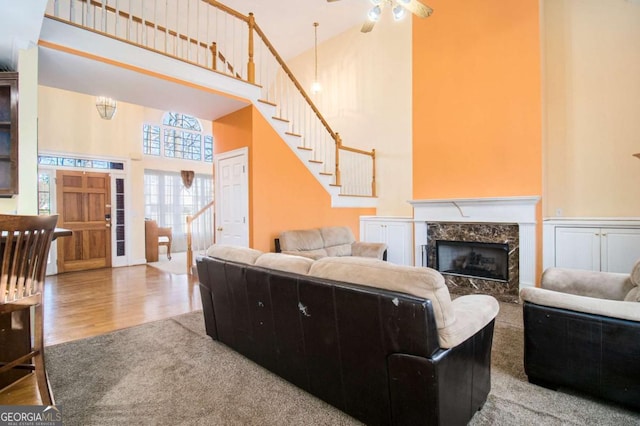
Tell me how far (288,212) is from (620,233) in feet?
13.5

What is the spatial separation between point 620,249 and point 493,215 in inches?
52.2

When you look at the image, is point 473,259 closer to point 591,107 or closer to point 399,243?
point 399,243

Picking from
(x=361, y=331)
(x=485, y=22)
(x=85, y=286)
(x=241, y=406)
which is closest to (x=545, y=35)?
(x=485, y=22)

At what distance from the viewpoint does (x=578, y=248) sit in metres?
3.86

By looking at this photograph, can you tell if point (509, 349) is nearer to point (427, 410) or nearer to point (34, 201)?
point (427, 410)

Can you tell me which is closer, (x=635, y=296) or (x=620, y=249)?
(x=635, y=296)

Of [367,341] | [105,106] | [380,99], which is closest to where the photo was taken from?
[367,341]

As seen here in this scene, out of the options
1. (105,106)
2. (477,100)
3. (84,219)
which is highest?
(105,106)

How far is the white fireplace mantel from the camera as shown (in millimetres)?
4016

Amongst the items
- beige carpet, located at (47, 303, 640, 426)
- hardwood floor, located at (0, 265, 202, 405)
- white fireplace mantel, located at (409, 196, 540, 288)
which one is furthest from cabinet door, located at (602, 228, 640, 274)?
hardwood floor, located at (0, 265, 202, 405)

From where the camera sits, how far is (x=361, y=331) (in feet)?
5.03

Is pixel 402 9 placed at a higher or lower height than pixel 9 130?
higher

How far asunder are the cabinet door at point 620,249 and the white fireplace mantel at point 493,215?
696 millimetres

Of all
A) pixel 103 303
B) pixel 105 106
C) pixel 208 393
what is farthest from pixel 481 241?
pixel 105 106
